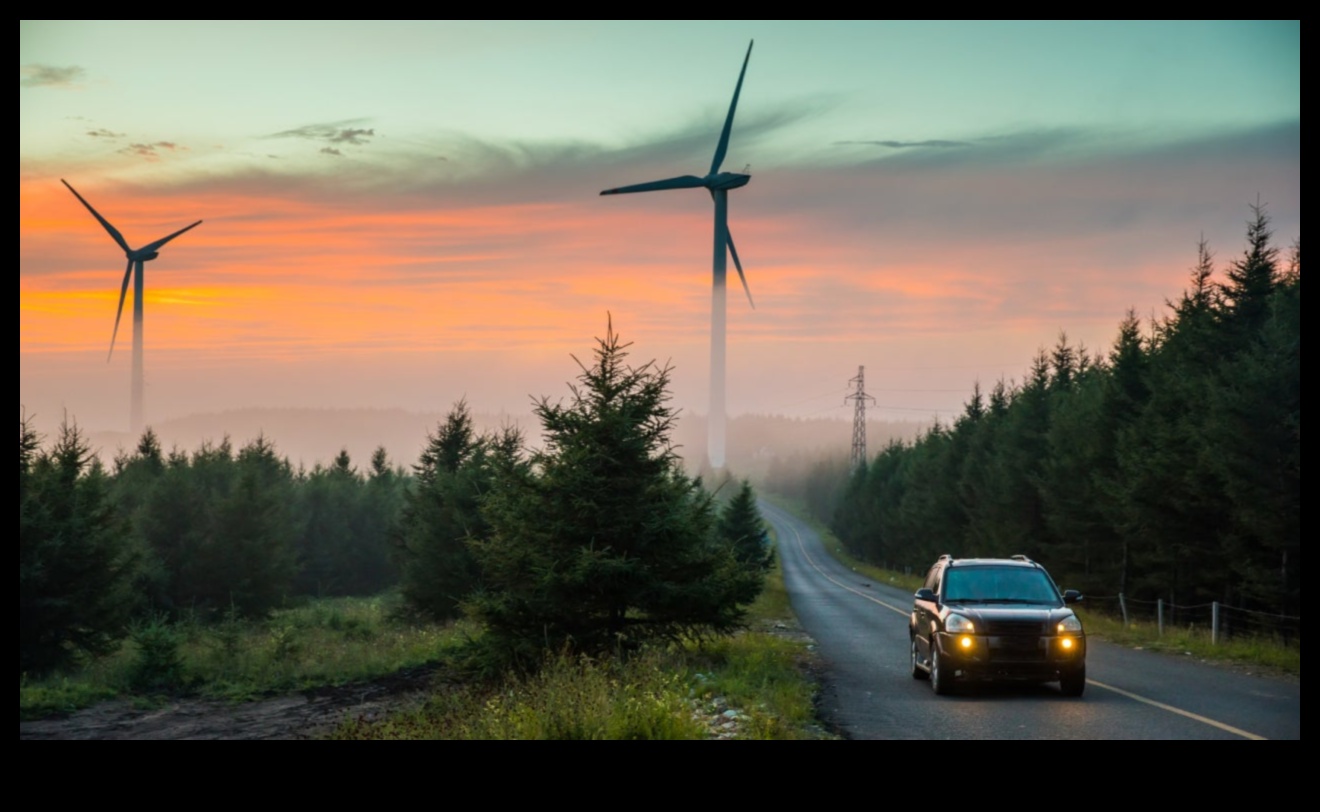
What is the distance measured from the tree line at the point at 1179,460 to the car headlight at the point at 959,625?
6977 millimetres

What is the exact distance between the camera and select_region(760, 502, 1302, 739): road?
1270 cm

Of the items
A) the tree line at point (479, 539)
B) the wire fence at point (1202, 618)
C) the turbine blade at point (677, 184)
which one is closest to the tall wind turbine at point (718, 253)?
the turbine blade at point (677, 184)

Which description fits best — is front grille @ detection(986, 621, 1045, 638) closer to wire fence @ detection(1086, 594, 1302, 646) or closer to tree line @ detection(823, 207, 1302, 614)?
tree line @ detection(823, 207, 1302, 614)

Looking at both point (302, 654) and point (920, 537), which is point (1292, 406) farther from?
point (920, 537)

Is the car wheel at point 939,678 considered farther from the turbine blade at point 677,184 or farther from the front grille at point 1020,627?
the turbine blade at point 677,184

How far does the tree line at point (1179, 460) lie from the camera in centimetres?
2814

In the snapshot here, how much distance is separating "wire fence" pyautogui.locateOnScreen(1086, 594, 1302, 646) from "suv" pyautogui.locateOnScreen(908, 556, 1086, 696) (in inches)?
436

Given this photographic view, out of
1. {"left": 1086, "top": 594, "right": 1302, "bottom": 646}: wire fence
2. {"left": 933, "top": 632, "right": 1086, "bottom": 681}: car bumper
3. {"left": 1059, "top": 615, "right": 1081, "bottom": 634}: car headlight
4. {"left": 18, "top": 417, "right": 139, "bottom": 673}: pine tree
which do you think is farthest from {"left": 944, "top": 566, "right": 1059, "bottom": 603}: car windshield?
{"left": 18, "top": 417, "right": 139, "bottom": 673}: pine tree

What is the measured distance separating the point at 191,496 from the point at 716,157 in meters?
26.8

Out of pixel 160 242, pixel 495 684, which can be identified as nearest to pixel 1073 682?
pixel 495 684

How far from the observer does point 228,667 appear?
26.0 m

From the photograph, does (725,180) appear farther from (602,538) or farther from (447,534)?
(602,538)
